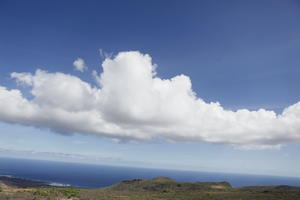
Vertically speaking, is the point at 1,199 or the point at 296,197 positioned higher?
the point at 296,197

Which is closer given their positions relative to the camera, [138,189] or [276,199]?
[276,199]

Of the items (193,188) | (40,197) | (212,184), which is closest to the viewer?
(40,197)

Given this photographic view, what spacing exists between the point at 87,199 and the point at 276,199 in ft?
130

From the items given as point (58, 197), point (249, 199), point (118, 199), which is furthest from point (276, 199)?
point (58, 197)

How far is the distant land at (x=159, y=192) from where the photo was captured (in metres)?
54.0

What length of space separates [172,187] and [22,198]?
51464 millimetres

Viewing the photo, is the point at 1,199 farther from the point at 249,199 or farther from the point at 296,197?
the point at 296,197

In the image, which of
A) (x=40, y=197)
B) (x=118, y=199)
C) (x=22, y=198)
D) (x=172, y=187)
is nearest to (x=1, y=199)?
(x=22, y=198)

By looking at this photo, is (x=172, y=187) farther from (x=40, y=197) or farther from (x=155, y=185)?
(x=40, y=197)

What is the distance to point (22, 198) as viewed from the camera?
50.7 m

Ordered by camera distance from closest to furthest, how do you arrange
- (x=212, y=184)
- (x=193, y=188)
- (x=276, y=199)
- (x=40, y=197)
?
1. (x=276, y=199)
2. (x=40, y=197)
3. (x=193, y=188)
4. (x=212, y=184)

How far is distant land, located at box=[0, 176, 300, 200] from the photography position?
5397cm

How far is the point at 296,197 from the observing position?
5103cm

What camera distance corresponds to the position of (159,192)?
74.8m
